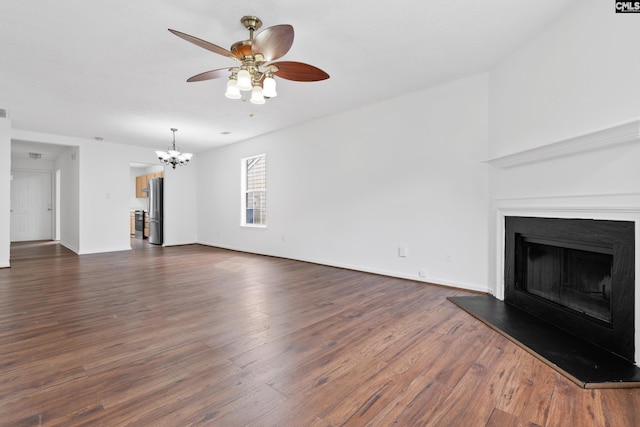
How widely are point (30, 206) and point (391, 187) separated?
10.5m

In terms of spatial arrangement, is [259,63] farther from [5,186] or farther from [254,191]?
[5,186]

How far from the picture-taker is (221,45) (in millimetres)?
2846

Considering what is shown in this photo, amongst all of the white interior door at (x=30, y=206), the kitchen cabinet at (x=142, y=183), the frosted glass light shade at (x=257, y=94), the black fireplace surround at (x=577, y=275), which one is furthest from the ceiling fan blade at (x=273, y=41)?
the white interior door at (x=30, y=206)

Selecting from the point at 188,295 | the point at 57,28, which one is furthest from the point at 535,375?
the point at 57,28

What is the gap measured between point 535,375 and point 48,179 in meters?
12.1

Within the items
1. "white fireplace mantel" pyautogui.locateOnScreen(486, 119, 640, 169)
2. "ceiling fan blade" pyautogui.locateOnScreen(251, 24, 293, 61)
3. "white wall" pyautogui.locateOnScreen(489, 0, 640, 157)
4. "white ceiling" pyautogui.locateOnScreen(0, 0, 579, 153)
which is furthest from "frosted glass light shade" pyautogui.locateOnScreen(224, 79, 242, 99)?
"white wall" pyautogui.locateOnScreen(489, 0, 640, 157)

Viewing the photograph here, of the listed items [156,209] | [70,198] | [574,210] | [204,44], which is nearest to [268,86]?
[204,44]

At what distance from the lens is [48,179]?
9.12 m

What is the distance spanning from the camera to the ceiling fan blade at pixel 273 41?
2.00 metres

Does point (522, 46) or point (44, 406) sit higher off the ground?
point (522, 46)

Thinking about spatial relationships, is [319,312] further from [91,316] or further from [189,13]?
[189,13]

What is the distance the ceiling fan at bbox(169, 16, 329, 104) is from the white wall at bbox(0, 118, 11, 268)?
14.7 feet

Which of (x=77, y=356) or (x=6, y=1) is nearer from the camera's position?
(x=77, y=356)

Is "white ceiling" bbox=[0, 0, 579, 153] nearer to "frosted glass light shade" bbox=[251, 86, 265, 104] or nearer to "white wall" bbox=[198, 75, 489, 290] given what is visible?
"white wall" bbox=[198, 75, 489, 290]
